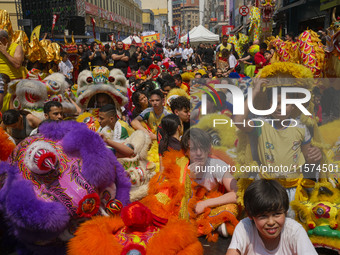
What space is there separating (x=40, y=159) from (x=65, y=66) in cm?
980

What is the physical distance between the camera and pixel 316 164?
3.25 meters

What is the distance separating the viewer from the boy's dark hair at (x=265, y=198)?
6.55 ft

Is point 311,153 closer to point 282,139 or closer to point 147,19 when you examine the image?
point 282,139

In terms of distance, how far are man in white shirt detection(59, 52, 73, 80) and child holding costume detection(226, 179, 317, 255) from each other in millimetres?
10342

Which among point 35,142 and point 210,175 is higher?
point 35,142

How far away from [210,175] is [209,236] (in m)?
0.55

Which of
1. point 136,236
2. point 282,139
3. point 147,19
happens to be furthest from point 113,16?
point 136,236

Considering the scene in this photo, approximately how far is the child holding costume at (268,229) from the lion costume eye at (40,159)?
137cm

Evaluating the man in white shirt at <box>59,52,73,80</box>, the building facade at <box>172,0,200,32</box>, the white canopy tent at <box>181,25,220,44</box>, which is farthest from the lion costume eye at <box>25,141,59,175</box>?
the building facade at <box>172,0,200,32</box>

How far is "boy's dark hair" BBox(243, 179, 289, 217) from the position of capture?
1996 millimetres

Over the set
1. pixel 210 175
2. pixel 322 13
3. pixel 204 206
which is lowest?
pixel 204 206

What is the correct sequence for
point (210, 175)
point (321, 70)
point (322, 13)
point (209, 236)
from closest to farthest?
point (209, 236)
point (210, 175)
point (321, 70)
point (322, 13)

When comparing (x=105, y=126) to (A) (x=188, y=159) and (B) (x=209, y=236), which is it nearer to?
(A) (x=188, y=159)

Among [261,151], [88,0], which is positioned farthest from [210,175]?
[88,0]
